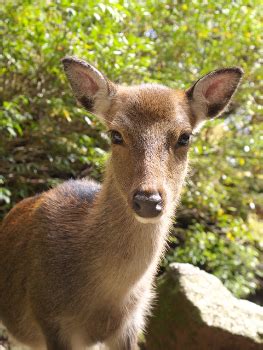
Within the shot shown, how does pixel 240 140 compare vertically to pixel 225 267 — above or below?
above

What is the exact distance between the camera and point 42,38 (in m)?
5.44

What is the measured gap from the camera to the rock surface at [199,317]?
4699 mm

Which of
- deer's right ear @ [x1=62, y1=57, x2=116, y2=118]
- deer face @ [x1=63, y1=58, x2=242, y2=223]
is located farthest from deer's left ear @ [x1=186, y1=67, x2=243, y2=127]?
deer's right ear @ [x1=62, y1=57, x2=116, y2=118]

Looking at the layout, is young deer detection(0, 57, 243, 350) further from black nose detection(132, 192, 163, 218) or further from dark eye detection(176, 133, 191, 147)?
black nose detection(132, 192, 163, 218)

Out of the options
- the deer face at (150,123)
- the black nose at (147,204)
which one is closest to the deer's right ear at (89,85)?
the deer face at (150,123)

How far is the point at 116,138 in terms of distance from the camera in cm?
340

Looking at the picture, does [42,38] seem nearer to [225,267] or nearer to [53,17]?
[53,17]

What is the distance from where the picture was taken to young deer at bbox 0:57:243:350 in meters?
3.30

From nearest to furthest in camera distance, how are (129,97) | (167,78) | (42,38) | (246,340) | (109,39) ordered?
(129,97), (246,340), (42,38), (109,39), (167,78)

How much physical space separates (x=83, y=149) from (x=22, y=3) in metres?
1.71

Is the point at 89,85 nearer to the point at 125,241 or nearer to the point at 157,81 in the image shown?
the point at 125,241

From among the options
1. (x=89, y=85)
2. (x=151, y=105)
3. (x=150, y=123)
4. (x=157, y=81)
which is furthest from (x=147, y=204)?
(x=157, y=81)

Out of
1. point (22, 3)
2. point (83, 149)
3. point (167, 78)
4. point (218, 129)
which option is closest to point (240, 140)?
point (218, 129)

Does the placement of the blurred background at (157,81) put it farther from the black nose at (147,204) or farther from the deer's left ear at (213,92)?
the black nose at (147,204)
